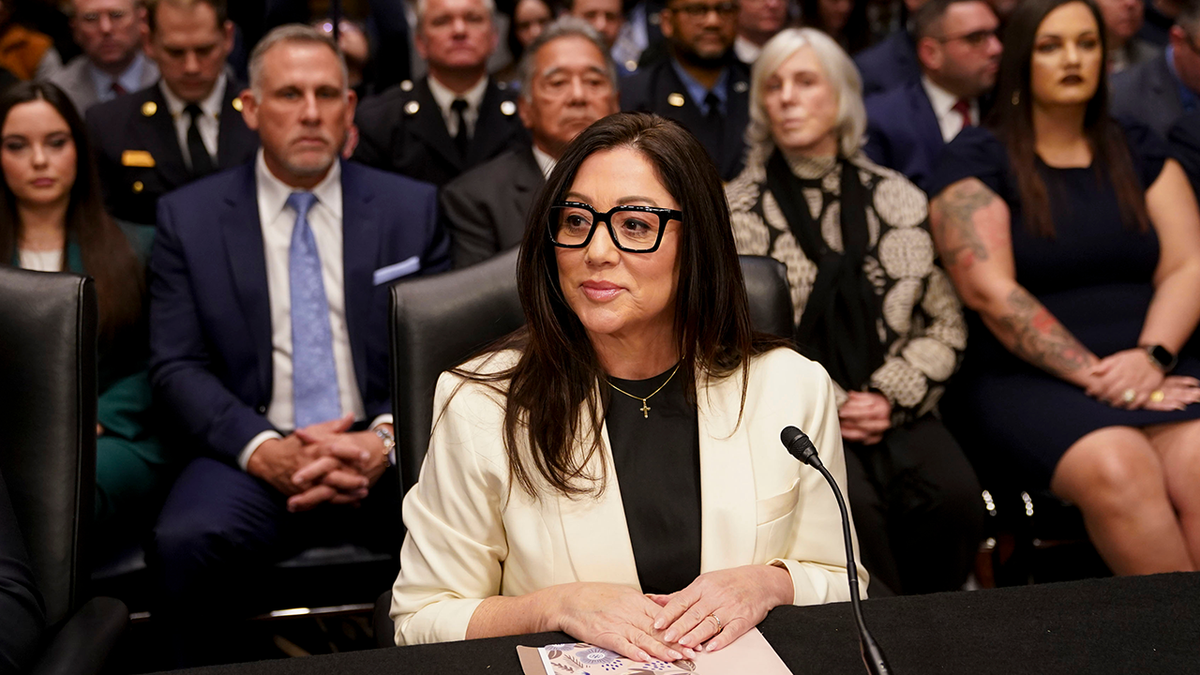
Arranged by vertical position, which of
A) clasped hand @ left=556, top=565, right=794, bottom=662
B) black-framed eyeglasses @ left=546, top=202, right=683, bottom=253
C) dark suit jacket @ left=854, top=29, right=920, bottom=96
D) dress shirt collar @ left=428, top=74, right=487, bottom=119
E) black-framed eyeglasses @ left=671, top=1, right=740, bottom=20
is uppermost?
black-framed eyeglasses @ left=671, top=1, right=740, bottom=20

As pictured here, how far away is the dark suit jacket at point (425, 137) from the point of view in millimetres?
3461

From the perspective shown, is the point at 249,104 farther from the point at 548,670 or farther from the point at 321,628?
the point at 548,670

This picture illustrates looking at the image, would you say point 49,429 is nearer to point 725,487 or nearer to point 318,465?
point 318,465

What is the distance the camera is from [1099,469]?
2.33m

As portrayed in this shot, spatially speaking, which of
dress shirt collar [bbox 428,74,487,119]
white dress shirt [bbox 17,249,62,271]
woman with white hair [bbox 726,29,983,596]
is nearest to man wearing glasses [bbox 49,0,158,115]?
dress shirt collar [bbox 428,74,487,119]

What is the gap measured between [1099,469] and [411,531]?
5.12 feet

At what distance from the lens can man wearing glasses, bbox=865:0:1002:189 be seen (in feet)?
11.7

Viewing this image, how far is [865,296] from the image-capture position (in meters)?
2.61

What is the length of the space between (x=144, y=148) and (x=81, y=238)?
738mm

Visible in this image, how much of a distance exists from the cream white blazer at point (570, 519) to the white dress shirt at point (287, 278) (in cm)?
104

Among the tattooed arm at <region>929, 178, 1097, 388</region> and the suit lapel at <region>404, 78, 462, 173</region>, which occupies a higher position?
the suit lapel at <region>404, 78, 462, 173</region>

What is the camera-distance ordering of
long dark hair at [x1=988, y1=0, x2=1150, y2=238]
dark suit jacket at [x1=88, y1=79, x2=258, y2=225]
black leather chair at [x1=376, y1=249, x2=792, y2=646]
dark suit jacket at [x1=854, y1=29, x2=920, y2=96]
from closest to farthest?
1. black leather chair at [x1=376, y1=249, x2=792, y2=646]
2. long dark hair at [x1=988, y1=0, x2=1150, y2=238]
3. dark suit jacket at [x1=88, y1=79, x2=258, y2=225]
4. dark suit jacket at [x1=854, y1=29, x2=920, y2=96]

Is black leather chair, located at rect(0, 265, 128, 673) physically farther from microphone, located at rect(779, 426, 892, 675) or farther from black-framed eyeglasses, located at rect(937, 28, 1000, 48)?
black-framed eyeglasses, located at rect(937, 28, 1000, 48)

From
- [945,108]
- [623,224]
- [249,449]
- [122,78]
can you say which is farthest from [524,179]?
[122,78]
